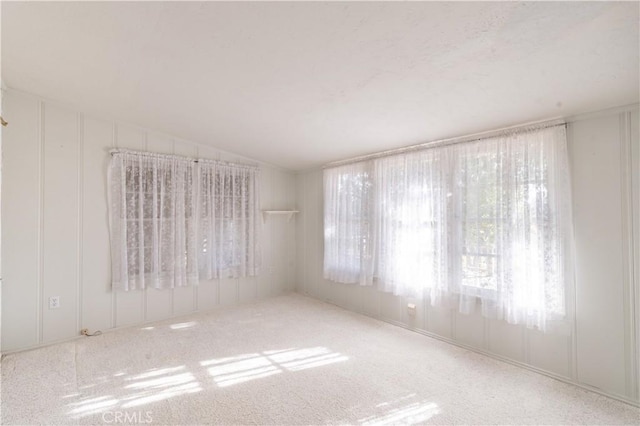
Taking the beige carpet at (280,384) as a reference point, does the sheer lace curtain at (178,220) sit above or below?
above

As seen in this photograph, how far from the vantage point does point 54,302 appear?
324 centimetres

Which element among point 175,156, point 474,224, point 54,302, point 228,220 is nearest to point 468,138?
point 474,224

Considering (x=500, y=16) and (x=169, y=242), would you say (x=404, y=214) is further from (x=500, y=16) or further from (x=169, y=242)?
Answer: (x=169, y=242)

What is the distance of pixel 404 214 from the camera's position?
3584mm

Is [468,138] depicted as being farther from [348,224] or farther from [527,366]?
[527,366]

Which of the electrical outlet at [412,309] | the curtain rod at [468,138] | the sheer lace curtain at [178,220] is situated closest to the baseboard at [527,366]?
the electrical outlet at [412,309]

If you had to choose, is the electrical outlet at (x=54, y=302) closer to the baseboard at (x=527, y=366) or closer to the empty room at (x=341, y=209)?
the empty room at (x=341, y=209)

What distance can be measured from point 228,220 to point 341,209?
1.71 metres

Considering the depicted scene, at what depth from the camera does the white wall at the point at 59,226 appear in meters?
→ 3.02

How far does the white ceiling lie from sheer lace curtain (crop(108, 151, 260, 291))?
0.91m

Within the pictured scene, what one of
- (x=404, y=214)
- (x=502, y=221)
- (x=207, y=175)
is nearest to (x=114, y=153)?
(x=207, y=175)

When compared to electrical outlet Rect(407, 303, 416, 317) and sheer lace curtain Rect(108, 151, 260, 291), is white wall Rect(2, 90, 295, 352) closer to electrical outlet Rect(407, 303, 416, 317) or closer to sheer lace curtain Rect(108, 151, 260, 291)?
sheer lace curtain Rect(108, 151, 260, 291)

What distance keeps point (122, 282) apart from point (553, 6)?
14.7 ft

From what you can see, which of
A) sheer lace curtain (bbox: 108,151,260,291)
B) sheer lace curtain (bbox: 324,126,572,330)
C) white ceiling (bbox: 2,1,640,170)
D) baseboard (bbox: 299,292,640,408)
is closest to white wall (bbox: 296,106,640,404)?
baseboard (bbox: 299,292,640,408)
